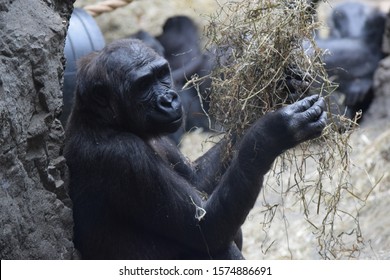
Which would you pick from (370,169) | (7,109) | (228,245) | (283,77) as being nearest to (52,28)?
(7,109)

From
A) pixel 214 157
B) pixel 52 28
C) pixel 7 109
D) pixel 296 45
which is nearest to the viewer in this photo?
pixel 7 109

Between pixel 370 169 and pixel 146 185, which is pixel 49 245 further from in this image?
pixel 370 169

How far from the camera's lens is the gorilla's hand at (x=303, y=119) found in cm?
391

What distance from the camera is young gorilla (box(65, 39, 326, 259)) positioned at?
418 cm

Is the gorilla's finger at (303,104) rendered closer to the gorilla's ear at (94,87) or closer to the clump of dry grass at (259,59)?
the clump of dry grass at (259,59)

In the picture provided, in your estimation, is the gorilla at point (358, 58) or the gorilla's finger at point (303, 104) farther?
the gorilla at point (358, 58)

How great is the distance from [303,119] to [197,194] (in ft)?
2.64

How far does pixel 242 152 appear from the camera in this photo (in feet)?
13.5

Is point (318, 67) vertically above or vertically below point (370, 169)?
above

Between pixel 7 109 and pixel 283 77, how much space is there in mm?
1448

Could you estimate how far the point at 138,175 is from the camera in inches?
166

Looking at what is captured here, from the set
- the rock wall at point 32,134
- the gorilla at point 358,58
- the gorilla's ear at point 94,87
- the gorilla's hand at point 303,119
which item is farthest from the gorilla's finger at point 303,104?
the gorilla at point 358,58

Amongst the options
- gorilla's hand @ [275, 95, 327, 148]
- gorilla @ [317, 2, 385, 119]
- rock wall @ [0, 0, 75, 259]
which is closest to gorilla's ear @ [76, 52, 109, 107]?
rock wall @ [0, 0, 75, 259]

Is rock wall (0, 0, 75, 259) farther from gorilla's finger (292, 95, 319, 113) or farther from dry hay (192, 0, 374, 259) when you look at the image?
gorilla's finger (292, 95, 319, 113)
